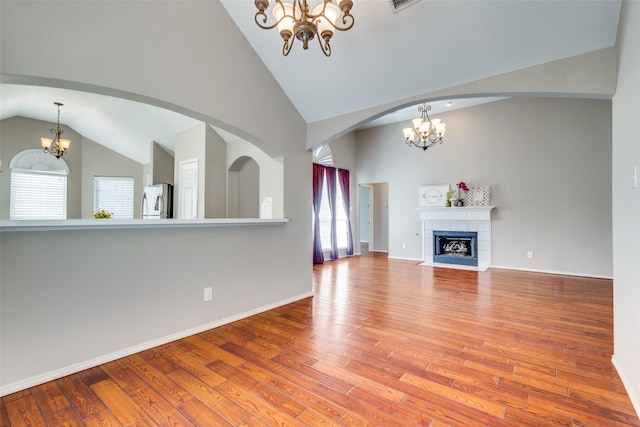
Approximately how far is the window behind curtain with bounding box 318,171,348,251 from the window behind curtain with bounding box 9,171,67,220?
20.3ft

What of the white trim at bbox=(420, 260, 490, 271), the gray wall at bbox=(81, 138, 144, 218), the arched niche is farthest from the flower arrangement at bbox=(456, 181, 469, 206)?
the gray wall at bbox=(81, 138, 144, 218)

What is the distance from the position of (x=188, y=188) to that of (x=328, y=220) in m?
3.32

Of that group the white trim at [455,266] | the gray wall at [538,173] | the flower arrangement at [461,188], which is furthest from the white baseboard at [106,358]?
the gray wall at [538,173]

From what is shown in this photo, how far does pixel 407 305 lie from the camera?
3664 mm

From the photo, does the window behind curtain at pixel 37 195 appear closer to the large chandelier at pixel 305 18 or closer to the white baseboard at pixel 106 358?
the white baseboard at pixel 106 358

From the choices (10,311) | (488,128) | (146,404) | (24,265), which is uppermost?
(488,128)

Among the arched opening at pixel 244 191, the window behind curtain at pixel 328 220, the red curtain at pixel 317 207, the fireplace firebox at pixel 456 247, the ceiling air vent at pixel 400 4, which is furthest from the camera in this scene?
the window behind curtain at pixel 328 220

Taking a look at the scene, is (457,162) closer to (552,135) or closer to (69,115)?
(552,135)

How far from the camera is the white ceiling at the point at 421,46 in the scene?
7.05 ft

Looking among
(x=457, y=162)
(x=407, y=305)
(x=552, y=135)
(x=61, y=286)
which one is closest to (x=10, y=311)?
(x=61, y=286)

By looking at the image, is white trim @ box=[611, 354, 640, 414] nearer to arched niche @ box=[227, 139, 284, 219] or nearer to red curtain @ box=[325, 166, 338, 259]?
arched niche @ box=[227, 139, 284, 219]

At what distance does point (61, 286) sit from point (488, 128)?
284 inches

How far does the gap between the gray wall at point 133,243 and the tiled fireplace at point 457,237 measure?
14.4 ft

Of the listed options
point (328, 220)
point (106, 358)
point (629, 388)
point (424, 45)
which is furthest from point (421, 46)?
point (328, 220)
